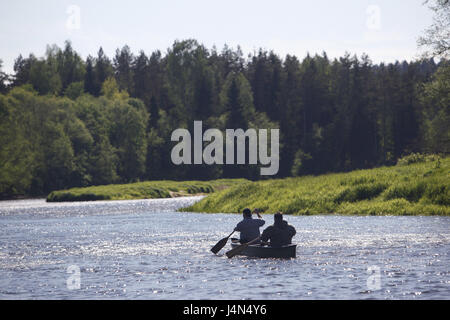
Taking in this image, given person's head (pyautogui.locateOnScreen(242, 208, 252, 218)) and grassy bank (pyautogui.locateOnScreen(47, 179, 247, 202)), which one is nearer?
person's head (pyautogui.locateOnScreen(242, 208, 252, 218))

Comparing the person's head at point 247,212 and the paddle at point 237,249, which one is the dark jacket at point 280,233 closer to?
the paddle at point 237,249

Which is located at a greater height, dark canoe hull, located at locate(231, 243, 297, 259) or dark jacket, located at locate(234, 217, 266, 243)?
dark jacket, located at locate(234, 217, 266, 243)

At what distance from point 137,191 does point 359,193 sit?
2140 inches

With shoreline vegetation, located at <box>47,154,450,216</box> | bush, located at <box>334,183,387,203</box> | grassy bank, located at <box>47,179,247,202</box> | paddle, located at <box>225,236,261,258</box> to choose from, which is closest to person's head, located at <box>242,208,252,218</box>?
paddle, located at <box>225,236,261,258</box>

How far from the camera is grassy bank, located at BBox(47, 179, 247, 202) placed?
312ft

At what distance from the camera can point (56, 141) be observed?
361 ft

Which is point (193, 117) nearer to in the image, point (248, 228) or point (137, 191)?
point (137, 191)

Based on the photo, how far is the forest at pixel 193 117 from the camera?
111 m

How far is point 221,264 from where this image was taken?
28844mm

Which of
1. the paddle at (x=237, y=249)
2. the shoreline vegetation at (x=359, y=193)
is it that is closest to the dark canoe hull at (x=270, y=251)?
the paddle at (x=237, y=249)

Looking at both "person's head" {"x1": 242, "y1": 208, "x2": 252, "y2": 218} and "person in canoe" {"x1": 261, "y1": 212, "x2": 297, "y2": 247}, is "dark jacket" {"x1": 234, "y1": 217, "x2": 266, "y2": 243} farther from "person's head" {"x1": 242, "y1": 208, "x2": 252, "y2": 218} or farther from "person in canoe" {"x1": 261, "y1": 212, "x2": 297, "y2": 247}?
"person in canoe" {"x1": 261, "y1": 212, "x2": 297, "y2": 247}

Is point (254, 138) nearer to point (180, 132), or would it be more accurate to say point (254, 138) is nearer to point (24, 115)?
point (180, 132)
